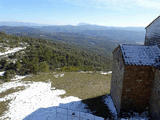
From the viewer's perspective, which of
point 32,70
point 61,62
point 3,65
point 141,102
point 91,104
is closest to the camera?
point 141,102

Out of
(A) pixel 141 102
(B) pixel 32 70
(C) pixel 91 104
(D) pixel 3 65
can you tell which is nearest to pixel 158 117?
(A) pixel 141 102

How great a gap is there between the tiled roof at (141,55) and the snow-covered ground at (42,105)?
405 cm

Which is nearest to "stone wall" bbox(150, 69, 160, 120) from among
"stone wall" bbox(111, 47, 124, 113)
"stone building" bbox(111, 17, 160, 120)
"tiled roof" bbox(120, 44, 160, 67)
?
"stone building" bbox(111, 17, 160, 120)

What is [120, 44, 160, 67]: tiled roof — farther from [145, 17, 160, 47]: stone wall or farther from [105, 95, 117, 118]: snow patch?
[105, 95, 117, 118]: snow patch

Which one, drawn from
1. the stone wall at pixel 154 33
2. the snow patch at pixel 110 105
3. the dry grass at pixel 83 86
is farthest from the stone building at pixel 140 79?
the dry grass at pixel 83 86

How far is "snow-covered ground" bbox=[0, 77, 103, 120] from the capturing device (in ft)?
28.5

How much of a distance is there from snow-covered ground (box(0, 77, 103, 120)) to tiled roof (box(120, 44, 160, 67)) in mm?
4047

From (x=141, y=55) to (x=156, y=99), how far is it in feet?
8.68

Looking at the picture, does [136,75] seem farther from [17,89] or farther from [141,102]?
[17,89]

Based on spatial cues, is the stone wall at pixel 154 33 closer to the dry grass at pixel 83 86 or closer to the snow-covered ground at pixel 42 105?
the dry grass at pixel 83 86

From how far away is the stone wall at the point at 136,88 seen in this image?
7945 millimetres

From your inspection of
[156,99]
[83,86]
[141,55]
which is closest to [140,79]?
[156,99]

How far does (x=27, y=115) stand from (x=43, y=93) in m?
3.77

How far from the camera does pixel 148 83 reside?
816 centimetres
